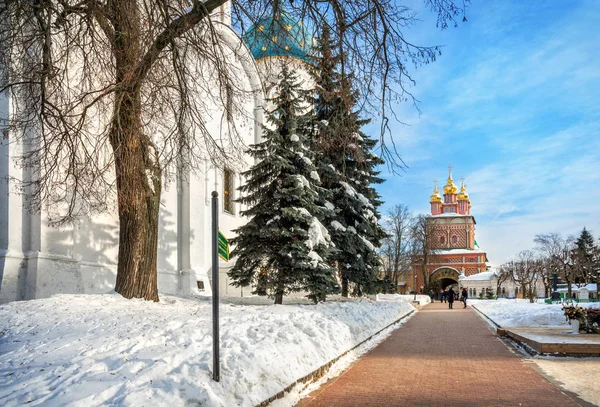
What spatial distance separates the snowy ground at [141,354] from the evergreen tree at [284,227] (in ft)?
21.0

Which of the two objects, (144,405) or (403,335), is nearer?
(144,405)

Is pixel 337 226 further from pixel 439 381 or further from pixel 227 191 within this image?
pixel 439 381

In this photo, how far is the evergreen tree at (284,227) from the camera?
56.4 ft

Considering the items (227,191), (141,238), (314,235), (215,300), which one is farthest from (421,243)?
(215,300)

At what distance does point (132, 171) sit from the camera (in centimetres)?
933

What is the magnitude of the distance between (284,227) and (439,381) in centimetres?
999

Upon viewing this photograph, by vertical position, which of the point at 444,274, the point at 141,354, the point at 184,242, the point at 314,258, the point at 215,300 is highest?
the point at 184,242

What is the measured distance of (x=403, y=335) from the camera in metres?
15.6

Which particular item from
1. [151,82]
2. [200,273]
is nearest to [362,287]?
[200,273]

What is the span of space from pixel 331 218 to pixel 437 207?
76.6m

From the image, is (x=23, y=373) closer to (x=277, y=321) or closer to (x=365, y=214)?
(x=277, y=321)

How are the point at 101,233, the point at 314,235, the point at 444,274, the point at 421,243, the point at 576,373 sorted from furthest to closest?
the point at 444,274
the point at 421,243
the point at 314,235
the point at 101,233
the point at 576,373

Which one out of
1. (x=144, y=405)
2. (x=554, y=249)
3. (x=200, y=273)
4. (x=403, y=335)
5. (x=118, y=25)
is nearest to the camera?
(x=144, y=405)

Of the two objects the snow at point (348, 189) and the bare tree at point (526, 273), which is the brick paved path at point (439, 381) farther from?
the bare tree at point (526, 273)
